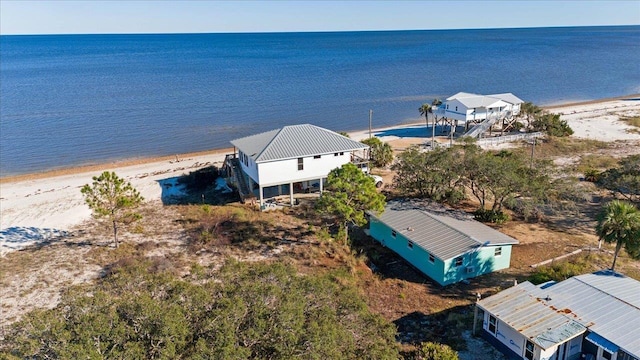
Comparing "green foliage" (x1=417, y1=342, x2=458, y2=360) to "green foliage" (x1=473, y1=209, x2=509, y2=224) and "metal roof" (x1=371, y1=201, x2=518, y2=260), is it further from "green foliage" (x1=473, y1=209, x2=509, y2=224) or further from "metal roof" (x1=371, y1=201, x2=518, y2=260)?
"green foliage" (x1=473, y1=209, x2=509, y2=224)

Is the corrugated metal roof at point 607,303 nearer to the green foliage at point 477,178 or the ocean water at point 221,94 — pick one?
the green foliage at point 477,178

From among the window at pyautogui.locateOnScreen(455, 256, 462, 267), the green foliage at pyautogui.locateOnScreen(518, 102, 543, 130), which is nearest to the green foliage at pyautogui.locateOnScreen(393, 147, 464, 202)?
the window at pyautogui.locateOnScreen(455, 256, 462, 267)

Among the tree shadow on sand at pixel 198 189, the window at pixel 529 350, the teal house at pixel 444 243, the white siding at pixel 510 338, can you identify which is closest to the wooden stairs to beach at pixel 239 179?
the tree shadow on sand at pixel 198 189

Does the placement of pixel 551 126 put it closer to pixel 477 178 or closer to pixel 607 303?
pixel 477 178

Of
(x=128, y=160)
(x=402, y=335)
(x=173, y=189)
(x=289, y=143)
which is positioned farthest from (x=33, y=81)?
(x=402, y=335)

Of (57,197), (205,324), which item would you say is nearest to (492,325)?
(205,324)

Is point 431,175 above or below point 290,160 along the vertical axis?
below
